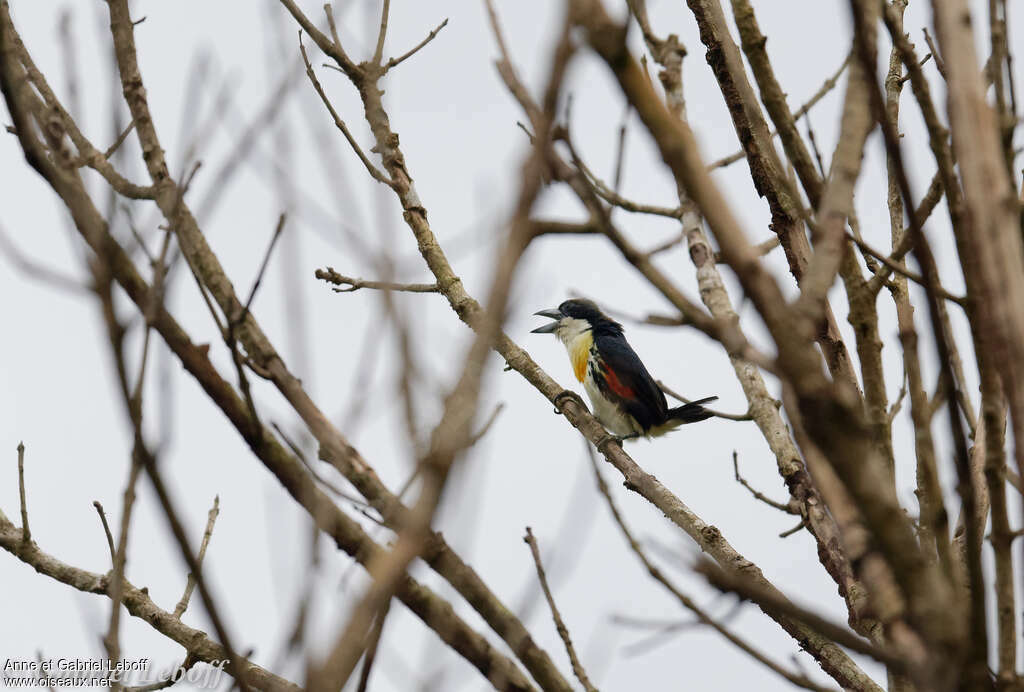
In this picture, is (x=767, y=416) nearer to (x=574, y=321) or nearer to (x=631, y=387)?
(x=631, y=387)

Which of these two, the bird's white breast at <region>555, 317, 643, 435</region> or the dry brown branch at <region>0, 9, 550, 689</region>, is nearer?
the dry brown branch at <region>0, 9, 550, 689</region>

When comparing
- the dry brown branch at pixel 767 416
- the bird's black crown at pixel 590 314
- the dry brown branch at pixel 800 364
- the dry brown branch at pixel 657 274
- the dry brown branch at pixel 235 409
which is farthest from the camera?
the bird's black crown at pixel 590 314

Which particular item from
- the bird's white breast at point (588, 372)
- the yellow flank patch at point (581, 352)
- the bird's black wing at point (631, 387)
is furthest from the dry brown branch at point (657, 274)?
the yellow flank patch at point (581, 352)

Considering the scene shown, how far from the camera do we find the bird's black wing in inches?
293

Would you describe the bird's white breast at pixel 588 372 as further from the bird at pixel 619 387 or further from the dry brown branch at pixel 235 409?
the dry brown branch at pixel 235 409

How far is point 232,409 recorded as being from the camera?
145cm

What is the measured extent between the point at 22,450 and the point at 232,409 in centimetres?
179

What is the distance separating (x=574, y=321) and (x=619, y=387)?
1.04 meters

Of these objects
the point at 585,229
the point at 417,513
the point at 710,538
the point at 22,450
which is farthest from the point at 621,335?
the point at 417,513

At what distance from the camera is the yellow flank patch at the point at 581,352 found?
790cm

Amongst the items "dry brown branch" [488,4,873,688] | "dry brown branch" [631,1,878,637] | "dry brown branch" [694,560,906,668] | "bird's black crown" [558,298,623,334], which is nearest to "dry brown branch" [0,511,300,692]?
"dry brown branch" [488,4,873,688]

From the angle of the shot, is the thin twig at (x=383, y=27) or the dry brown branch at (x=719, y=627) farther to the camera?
the thin twig at (x=383, y=27)

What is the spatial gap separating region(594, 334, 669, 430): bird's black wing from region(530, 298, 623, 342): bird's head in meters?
0.46

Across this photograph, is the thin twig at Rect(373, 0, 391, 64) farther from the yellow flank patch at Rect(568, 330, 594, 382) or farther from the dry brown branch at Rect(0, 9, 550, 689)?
the yellow flank patch at Rect(568, 330, 594, 382)
